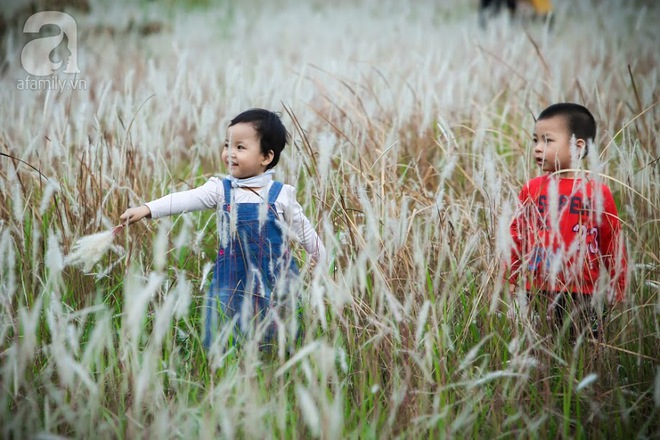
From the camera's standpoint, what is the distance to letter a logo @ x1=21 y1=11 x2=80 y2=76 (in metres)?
4.41

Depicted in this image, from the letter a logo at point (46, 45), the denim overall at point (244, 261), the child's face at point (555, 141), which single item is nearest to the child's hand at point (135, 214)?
the denim overall at point (244, 261)

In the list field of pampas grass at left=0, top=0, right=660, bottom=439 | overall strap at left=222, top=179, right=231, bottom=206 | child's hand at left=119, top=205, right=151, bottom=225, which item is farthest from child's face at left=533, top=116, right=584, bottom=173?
child's hand at left=119, top=205, right=151, bottom=225

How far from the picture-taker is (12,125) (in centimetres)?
335

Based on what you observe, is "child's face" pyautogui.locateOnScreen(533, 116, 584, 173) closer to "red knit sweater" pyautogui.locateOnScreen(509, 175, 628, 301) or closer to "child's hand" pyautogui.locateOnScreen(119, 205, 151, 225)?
"red knit sweater" pyautogui.locateOnScreen(509, 175, 628, 301)

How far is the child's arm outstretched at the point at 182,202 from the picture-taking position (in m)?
1.91

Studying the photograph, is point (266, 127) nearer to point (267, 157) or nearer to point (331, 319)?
point (267, 157)

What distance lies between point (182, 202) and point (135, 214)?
172 mm

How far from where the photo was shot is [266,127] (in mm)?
2057

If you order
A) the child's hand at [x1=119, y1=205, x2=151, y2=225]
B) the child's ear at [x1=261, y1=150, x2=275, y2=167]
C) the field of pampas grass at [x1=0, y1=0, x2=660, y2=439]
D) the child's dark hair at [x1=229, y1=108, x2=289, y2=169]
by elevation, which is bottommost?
the field of pampas grass at [x1=0, y1=0, x2=660, y2=439]

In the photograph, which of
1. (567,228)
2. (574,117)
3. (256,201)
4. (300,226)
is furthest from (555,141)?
(256,201)

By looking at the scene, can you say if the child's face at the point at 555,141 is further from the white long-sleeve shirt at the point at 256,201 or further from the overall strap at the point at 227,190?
the overall strap at the point at 227,190

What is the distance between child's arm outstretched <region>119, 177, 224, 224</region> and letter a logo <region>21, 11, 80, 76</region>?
202cm

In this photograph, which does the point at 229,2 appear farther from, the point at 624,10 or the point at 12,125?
the point at 12,125

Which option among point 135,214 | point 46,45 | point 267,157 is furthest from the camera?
point 46,45
